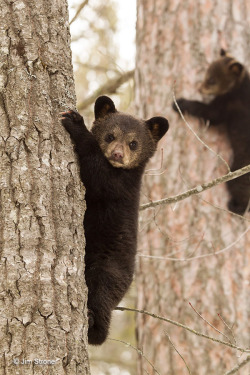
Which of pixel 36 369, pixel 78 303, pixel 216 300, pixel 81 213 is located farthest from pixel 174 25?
pixel 36 369

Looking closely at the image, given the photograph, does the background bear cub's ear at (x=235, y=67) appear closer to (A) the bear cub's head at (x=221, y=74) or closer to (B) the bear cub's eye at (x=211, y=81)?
(A) the bear cub's head at (x=221, y=74)

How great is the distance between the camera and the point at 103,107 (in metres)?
5.87

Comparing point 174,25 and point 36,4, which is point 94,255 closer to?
point 36,4

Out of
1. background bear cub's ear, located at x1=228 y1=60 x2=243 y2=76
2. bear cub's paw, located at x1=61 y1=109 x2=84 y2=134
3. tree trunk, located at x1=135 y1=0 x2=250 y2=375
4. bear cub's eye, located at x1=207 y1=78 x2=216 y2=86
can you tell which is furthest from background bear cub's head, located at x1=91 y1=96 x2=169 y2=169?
background bear cub's ear, located at x1=228 y1=60 x2=243 y2=76

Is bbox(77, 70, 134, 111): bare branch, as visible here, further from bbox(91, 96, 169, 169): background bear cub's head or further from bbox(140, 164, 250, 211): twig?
bbox(140, 164, 250, 211): twig

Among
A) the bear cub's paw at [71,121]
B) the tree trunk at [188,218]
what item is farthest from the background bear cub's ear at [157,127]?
the bear cub's paw at [71,121]

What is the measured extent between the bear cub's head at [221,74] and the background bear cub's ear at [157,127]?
8.78 feet

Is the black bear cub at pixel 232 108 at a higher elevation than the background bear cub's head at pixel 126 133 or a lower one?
higher

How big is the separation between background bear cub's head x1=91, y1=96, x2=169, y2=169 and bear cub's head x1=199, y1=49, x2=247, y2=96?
2.74m

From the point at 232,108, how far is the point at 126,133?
4009 millimetres

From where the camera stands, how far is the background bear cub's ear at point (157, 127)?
6.03 meters

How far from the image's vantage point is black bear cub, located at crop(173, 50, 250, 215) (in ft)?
27.0

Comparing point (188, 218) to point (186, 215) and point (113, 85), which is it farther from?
point (113, 85)

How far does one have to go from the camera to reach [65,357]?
10.5 feet
